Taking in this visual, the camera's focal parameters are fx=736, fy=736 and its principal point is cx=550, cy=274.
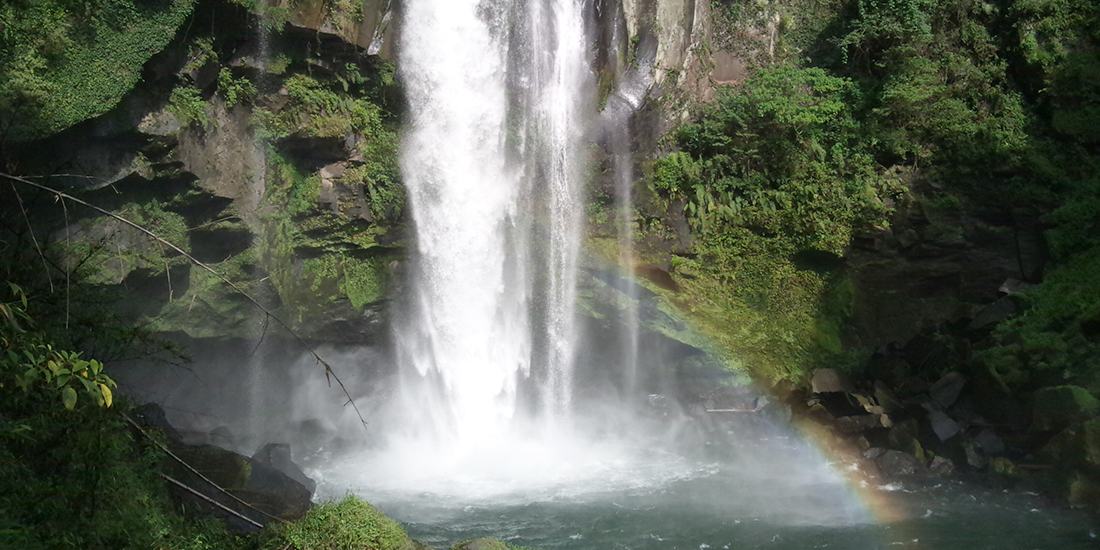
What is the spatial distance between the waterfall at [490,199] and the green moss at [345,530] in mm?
7320

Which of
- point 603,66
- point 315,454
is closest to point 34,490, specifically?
point 315,454

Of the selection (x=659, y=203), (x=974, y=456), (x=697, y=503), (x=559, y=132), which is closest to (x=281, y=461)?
(x=697, y=503)

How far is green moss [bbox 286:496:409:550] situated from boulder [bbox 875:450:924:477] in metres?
7.62

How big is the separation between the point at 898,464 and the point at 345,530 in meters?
8.37

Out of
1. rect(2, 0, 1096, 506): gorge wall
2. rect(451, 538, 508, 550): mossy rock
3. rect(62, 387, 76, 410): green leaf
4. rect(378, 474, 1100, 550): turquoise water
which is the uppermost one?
rect(2, 0, 1096, 506): gorge wall

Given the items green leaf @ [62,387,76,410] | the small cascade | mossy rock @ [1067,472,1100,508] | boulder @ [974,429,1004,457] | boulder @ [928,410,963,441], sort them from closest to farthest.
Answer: green leaf @ [62,387,76,410] < mossy rock @ [1067,472,1100,508] < boulder @ [974,429,1004,457] < boulder @ [928,410,963,441] < the small cascade

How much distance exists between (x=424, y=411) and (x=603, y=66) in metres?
7.74

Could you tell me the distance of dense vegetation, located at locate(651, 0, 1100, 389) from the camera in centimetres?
1214

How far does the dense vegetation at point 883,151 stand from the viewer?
1214cm

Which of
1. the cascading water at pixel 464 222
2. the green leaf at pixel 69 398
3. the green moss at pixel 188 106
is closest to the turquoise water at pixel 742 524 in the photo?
the cascading water at pixel 464 222

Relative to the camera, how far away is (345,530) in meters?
6.45

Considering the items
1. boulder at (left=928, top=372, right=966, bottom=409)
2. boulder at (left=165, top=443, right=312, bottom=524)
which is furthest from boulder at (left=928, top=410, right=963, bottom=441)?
boulder at (left=165, top=443, right=312, bottom=524)

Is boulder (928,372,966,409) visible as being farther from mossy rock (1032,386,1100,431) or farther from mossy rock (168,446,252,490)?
mossy rock (168,446,252,490)

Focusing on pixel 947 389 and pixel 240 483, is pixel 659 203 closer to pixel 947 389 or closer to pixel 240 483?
pixel 947 389
